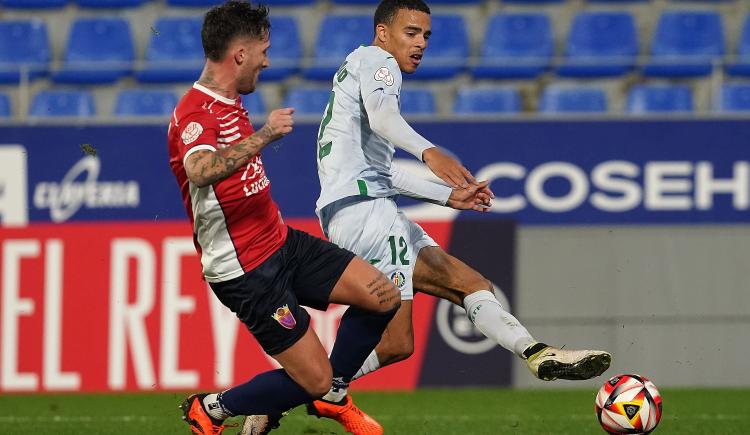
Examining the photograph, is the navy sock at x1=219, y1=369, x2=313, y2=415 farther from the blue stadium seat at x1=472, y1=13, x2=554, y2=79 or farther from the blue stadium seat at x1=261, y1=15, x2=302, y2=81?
the blue stadium seat at x1=472, y1=13, x2=554, y2=79

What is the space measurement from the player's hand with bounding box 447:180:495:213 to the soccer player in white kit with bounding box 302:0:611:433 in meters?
0.12

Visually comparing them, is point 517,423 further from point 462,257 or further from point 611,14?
point 611,14

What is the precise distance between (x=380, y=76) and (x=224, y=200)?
0.98 meters

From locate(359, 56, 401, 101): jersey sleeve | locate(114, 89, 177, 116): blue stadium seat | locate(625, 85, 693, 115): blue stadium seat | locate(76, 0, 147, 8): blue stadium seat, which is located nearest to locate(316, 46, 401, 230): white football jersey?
locate(359, 56, 401, 101): jersey sleeve

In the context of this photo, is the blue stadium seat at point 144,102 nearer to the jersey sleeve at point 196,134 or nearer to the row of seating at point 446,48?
the row of seating at point 446,48

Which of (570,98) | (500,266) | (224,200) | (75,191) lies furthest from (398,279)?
(570,98)

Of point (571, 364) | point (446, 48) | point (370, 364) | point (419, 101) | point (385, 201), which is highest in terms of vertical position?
point (446, 48)

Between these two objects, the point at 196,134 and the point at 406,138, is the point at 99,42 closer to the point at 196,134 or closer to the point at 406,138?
the point at 406,138

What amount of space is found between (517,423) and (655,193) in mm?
3113

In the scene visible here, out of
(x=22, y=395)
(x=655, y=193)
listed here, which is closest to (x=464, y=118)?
(x=655, y=193)

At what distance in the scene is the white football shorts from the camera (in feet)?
19.8

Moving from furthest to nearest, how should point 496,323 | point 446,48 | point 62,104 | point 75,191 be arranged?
point 446,48
point 62,104
point 75,191
point 496,323

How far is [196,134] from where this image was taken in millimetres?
5039

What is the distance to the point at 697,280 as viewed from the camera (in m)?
9.59
